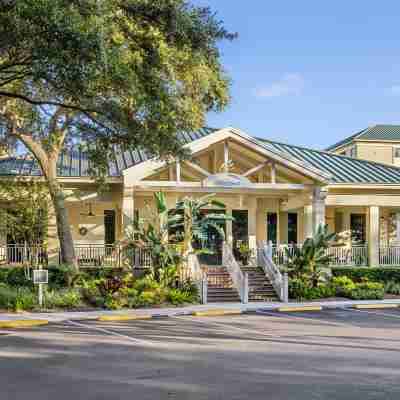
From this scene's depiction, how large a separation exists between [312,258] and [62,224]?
31.0 feet

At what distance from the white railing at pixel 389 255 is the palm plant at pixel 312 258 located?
5.10m

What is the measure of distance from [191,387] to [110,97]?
10.5 metres

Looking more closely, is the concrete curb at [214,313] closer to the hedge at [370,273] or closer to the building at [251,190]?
the building at [251,190]

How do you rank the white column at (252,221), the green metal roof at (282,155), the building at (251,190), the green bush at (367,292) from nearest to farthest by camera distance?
the green bush at (367,292) → the building at (251,190) → the green metal roof at (282,155) → the white column at (252,221)

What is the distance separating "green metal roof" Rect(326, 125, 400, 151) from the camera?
4343 centimetres

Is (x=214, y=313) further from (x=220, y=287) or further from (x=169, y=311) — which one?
(x=220, y=287)

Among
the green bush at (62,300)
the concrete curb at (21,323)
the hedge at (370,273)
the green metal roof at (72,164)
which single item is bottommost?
the concrete curb at (21,323)

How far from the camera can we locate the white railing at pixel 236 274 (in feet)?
70.5

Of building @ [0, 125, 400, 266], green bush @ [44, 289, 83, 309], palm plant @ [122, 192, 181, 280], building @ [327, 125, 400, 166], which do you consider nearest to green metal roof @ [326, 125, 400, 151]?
building @ [327, 125, 400, 166]

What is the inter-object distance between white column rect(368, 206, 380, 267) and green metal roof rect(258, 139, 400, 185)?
4.54 ft

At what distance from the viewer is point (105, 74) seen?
13.8 metres

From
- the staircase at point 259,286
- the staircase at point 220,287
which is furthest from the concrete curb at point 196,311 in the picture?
the staircase at point 259,286

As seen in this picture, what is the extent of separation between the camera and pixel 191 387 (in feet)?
27.5

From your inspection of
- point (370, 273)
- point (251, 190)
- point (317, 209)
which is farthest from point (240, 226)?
point (370, 273)
